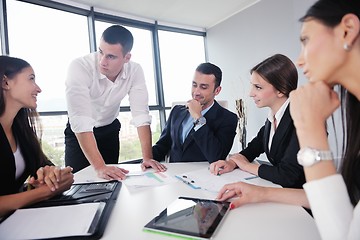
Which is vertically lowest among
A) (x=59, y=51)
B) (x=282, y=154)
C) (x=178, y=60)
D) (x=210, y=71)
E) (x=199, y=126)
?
(x=282, y=154)

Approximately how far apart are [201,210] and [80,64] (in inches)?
52.8

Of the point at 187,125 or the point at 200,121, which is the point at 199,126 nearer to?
the point at 200,121

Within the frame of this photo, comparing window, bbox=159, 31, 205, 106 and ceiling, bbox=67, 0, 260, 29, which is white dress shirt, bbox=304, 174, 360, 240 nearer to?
ceiling, bbox=67, 0, 260, 29

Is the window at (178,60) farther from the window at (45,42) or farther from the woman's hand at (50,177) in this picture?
the woman's hand at (50,177)

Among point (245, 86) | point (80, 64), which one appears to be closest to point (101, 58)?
point (80, 64)

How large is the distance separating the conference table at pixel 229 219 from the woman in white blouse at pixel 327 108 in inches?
4.3

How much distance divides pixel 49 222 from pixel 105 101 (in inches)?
51.0

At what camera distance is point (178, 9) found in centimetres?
401

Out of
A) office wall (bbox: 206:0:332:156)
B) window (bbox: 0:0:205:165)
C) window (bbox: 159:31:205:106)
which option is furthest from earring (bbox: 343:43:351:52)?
window (bbox: 159:31:205:106)

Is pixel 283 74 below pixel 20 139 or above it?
above

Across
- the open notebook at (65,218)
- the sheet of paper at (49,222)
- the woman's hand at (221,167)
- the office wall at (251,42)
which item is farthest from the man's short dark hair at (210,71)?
the office wall at (251,42)

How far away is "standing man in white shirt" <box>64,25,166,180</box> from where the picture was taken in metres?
1.49

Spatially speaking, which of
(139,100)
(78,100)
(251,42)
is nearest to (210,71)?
(139,100)

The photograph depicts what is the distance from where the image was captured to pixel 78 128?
1.50 metres
